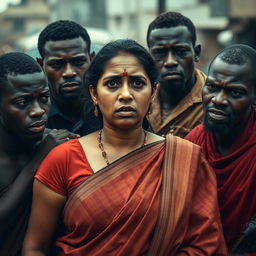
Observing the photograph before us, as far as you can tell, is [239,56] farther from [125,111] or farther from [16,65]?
[16,65]

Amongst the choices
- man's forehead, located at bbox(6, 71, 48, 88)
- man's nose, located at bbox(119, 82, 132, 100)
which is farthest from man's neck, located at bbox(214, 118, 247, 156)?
man's forehead, located at bbox(6, 71, 48, 88)

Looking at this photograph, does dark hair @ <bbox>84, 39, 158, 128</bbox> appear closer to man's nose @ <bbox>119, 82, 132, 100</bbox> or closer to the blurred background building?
man's nose @ <bbox>119, 82, 132, 100</bbox>

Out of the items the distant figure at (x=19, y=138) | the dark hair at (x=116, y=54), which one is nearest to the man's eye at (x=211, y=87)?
the dark hair at (x=116, y=54)

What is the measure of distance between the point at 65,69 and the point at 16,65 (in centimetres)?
90

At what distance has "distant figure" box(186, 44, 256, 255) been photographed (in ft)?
11.7

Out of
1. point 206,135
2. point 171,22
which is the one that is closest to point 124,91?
A: point 206,135

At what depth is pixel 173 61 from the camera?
15.5ft

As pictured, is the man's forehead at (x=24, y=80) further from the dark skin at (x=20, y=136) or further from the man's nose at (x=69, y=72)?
the man's nose at (x=69, y=72)

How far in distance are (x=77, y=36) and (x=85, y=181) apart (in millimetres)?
1654

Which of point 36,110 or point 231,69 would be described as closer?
point 36,110

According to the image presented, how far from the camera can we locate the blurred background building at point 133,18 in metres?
15.7

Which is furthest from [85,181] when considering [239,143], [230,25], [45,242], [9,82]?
[230,25]

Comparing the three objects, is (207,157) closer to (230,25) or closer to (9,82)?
(9,82)

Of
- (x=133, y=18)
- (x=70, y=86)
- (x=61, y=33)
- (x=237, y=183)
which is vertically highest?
(x=61, y=33)
